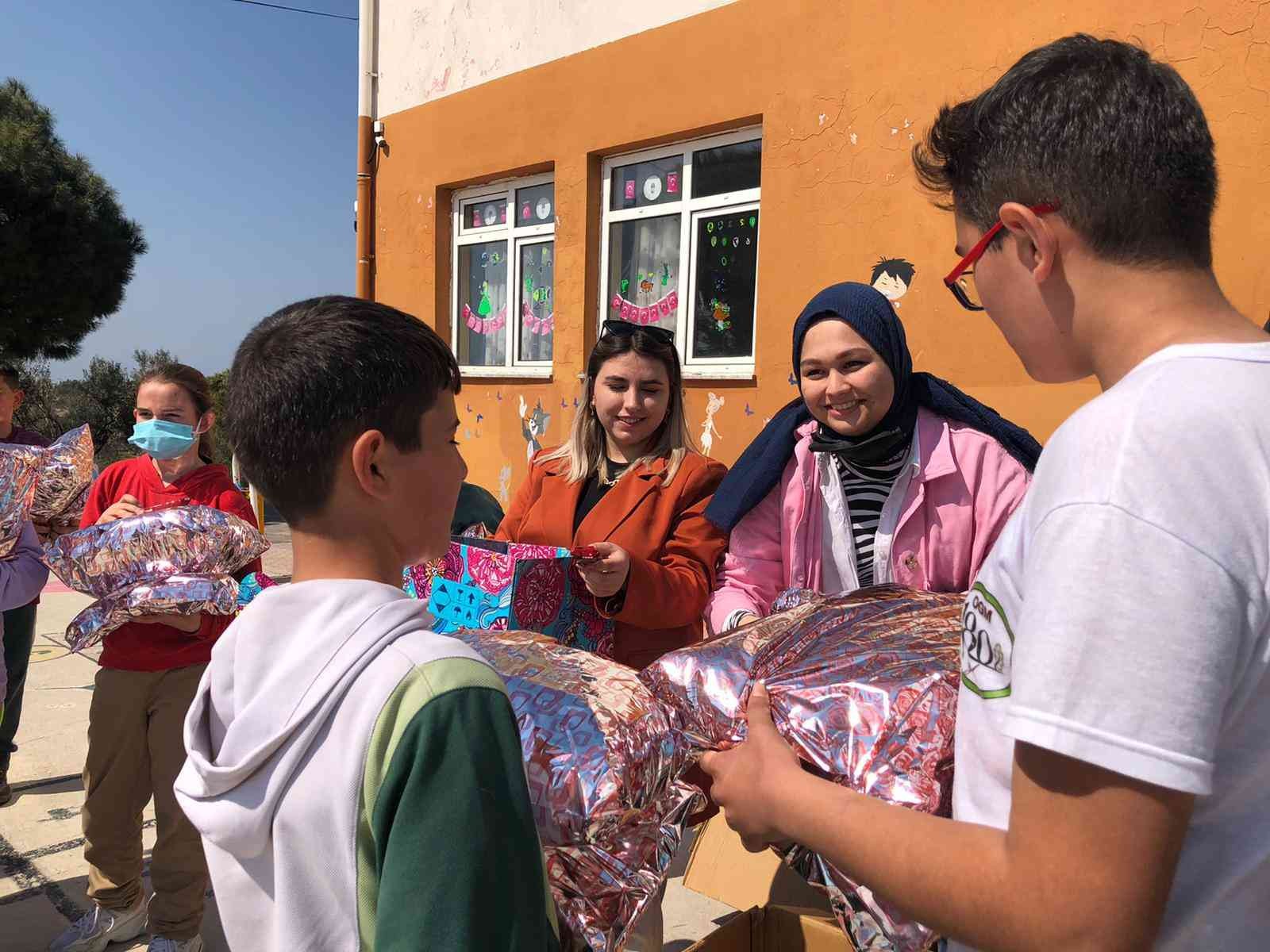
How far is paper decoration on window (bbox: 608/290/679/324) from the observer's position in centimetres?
597

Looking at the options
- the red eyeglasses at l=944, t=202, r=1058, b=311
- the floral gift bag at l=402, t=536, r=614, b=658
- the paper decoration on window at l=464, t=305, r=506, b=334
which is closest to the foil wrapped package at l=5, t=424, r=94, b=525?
the floral gift bag at l=402, t=536, r=614, b=658

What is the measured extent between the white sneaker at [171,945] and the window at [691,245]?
396 centimetres

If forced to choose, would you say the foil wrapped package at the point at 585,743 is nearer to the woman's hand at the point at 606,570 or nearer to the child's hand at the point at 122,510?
the woman's hand at the point at 606,570

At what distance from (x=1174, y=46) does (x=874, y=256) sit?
1.54 m

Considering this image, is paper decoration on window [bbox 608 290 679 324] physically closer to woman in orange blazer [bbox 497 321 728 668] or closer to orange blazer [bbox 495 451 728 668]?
woman in orange blazer [bbox 497 321 728 668]

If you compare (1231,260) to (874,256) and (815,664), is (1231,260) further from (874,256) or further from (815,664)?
(815,664)

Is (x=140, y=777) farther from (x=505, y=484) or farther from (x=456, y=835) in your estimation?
(x=505, y=484)

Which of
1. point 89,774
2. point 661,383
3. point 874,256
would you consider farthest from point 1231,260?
point 89,774

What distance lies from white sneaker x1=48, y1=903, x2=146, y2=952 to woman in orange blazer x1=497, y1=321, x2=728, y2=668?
1.79m

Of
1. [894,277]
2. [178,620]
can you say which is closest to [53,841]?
[178,620]

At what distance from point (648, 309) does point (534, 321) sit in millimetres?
1378

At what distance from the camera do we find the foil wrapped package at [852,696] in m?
1.19

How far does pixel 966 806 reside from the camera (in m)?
0.95

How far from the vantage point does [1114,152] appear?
84 centimetres
